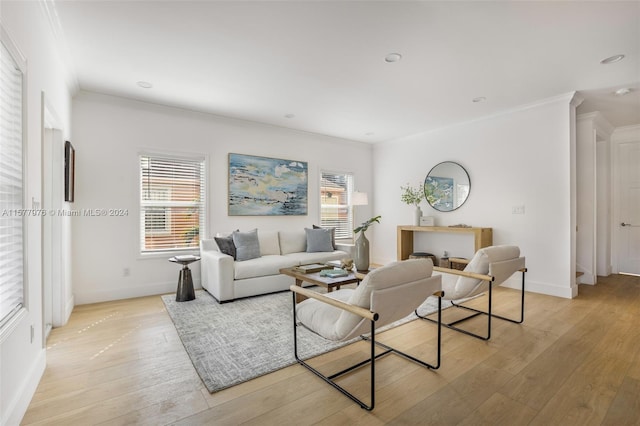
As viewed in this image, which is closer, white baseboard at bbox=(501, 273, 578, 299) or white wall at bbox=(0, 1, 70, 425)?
white wall at bbox=(0, 1, 70, 425)

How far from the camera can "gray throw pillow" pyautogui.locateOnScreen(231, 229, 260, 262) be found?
425 cm

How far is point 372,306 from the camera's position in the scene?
1.78 metres

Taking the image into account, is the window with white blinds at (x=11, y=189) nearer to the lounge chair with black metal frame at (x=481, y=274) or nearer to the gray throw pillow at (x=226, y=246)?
the gray throw pillow at (x=226, y=246)

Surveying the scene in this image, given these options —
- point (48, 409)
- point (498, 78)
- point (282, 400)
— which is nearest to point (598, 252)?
point (498, 78)

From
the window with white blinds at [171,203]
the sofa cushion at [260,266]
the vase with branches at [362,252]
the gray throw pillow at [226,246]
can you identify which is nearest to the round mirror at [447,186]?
the vase with branches at [362,252]

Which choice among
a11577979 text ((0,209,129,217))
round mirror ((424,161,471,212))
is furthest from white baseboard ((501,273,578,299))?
a11577979 text ((0,209,129,217))

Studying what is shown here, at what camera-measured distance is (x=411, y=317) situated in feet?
10.8

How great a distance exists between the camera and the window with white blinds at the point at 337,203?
245 inches

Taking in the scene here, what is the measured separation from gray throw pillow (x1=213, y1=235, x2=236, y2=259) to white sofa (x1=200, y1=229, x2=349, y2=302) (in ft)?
0.25

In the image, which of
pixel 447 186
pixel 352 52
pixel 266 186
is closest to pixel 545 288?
pixel 447 186

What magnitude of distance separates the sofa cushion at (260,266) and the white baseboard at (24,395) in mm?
1990

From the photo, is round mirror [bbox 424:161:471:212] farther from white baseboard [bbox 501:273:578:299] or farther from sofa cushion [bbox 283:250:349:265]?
sofa cushion [bbox 283:250:349:265]

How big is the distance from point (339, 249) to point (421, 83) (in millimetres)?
2827

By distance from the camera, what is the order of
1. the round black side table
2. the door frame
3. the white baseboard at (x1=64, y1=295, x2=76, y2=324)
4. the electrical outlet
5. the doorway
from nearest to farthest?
the white baseboard at (x1=64, y1=295, x2=76, y2=324) → the round black side table → the electrical outlet → the doorway → the door frame
